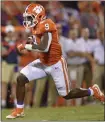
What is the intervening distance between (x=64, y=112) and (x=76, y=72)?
184cm

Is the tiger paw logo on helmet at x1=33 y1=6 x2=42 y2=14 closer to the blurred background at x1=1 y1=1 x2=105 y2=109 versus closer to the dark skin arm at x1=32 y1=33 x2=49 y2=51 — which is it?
the dark skin arm at x1=32 y1=33 x2=49 y2=51

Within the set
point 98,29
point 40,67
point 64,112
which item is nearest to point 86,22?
point 98,29

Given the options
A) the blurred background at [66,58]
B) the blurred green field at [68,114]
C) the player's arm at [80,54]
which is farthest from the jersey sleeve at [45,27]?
the player's arm at [80,54]

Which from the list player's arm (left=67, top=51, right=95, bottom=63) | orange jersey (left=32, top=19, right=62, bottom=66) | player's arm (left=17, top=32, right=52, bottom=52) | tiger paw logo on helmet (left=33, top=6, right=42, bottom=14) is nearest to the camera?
player's arm (left=17, top=32, right=52, bottom=52)

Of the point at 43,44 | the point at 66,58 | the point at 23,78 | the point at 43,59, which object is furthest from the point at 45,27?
the point at 66,58

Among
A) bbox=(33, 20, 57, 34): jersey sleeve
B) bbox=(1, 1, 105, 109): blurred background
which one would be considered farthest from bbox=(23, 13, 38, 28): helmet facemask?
bbox=(1, 1, 105, 109): blurred background

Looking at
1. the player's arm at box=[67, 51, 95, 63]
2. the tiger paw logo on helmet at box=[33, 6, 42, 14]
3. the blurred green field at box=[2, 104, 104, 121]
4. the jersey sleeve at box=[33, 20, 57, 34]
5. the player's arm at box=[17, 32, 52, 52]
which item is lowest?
the blurred green field at box=[2, 104, 104, 121]

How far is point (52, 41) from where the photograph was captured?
6.98 metres

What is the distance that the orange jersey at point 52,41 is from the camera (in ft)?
22.2

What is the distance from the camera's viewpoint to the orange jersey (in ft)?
22.2

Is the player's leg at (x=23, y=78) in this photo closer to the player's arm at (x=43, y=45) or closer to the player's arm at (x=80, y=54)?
the player's arm at (x=43, y=45)

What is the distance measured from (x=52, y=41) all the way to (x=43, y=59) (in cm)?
32

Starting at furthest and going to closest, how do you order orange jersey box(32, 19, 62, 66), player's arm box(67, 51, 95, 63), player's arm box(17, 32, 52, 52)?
player's arm box(67, 51, 95, 63) → orange jersey box(32, 19, 62, 66) → player's arm box(17, 32, 52, 52)

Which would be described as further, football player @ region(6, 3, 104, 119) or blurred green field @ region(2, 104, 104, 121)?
blurred green field @ region(2, 104, 104, 121)
